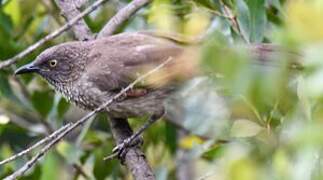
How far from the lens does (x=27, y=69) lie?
412 centimetres

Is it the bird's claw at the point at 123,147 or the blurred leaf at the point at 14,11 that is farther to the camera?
the blurred leaf at the point at 14,11

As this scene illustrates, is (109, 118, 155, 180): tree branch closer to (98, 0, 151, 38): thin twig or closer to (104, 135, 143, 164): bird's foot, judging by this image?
(104, 135, 143, 164): bird's foot

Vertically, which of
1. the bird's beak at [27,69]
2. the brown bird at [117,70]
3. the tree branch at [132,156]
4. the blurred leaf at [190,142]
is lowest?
the blurred leaf at [190,142]

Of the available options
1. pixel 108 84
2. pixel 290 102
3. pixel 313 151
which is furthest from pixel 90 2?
pixel 313 151

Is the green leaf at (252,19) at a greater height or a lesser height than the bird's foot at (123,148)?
greater

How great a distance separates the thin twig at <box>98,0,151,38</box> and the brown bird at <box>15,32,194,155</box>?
0.21ft

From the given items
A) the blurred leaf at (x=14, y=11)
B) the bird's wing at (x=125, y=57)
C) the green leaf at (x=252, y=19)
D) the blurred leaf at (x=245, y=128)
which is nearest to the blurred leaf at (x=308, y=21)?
the blurred leaf at (x=245, y=128)

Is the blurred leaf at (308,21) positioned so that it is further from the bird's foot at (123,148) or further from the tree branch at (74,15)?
the tree branch at (74,15)

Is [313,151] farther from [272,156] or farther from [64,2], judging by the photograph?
[64,2]

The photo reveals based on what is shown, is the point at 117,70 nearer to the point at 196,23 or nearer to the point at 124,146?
the point at 124,146

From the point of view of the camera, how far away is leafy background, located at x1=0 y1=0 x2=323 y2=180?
4.24ft

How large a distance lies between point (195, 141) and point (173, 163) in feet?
1.59

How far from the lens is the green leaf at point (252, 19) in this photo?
311 cm

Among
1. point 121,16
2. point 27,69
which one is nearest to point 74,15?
point 121,16
